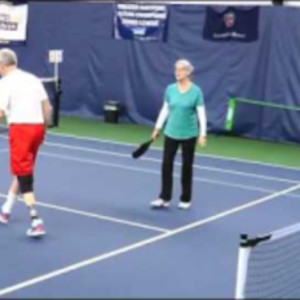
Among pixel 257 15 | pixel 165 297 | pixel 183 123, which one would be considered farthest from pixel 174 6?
pixel 165 297

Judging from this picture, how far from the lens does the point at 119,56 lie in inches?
733

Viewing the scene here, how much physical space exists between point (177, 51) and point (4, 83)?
1027 centimetres

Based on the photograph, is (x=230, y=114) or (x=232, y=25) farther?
(x=232, y=25)

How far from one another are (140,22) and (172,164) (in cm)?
927

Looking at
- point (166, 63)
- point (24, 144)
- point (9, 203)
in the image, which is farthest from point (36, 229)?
point (166, 63)

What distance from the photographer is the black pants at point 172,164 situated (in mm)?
9375

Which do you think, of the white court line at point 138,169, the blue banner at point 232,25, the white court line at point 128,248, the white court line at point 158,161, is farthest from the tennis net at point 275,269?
the blue banner at point 232,25

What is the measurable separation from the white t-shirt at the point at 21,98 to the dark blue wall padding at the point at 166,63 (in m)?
9.27

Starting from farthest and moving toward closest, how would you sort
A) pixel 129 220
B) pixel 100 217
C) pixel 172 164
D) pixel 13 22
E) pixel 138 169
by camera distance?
pixel 13 22, pixel 138 169, pixel 172 164, pixel 100 217, pixel 129 220

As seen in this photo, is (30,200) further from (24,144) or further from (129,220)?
(129,220)

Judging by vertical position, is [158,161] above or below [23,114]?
below

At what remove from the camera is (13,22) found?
20094mm

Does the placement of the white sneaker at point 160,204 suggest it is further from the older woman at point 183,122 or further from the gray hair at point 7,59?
the gray hair at point 7,59

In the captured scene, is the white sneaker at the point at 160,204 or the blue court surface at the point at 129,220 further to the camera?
the white sneaker at the point at 160,204
